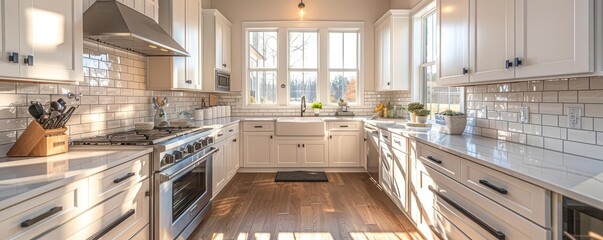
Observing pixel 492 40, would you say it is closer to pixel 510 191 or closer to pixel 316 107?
pixel 510 191

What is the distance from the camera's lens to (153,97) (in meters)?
3.40

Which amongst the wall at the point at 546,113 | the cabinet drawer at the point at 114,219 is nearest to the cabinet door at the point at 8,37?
the cabinet drawer at the point at 114,219

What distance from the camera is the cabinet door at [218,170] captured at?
350 cm

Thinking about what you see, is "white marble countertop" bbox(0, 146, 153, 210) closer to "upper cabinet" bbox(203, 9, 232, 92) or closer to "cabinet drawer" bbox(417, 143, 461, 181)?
"cabinet drawer" bbox(417, 143, 461, 181)

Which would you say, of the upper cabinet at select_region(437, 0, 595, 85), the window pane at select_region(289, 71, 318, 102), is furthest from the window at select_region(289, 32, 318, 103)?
the upper cabinet at select_region(437, 0, 595, 85)

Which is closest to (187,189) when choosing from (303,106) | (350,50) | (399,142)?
(399,142)

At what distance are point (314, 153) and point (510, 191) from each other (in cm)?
349

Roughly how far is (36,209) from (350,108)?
4.67 m

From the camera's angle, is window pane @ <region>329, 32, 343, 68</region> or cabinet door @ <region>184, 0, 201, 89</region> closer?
cabinet door @ <region>184, 0, 201, 89</region>

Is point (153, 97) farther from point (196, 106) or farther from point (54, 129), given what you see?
point (54, 129)

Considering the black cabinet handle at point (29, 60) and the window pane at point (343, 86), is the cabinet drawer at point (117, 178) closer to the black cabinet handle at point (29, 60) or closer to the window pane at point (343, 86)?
the black cabinet handle at point (29, 60)

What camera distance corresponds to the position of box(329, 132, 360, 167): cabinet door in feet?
15.8

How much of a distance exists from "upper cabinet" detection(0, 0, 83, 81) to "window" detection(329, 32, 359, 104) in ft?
13.5

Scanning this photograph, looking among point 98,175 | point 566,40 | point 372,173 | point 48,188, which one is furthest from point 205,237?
point 566,40
